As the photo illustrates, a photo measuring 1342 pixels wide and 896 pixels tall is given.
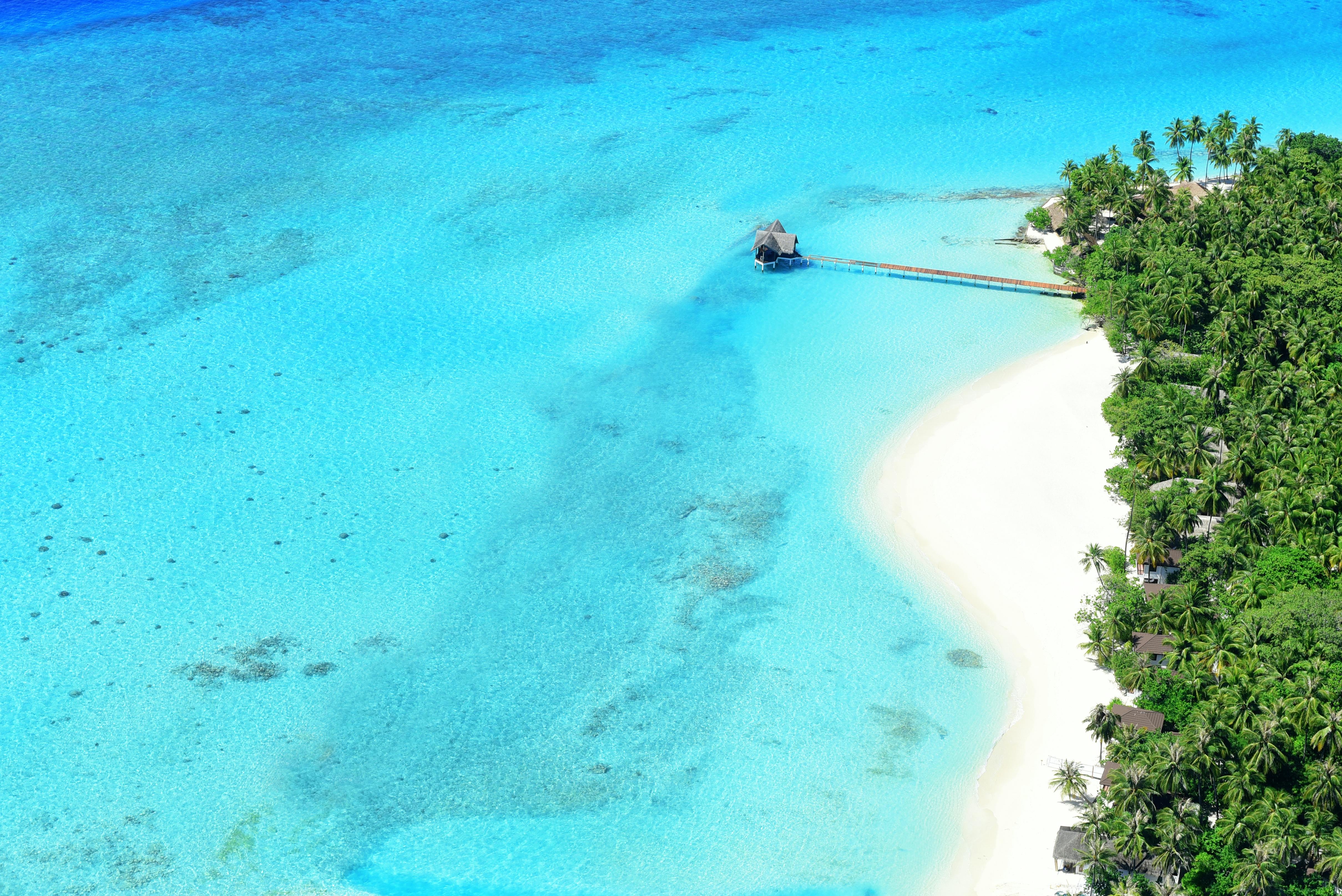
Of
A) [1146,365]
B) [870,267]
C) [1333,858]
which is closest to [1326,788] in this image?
[1333,858]

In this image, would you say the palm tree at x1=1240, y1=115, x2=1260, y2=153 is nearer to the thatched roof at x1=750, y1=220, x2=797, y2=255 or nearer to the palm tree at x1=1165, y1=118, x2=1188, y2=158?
the palm tree at x1=1165, y1=118, x2=1188, y2=158

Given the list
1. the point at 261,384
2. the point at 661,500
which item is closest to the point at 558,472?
the point at 661,500

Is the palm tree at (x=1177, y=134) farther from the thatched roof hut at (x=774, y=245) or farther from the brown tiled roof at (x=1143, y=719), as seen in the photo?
the brown tiled roof at (x=1143, y=719)

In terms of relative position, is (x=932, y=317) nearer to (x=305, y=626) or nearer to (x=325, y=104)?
(x=305, y=626)

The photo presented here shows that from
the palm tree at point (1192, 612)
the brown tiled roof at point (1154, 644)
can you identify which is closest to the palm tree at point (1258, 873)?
the brown tiled roof at point (1154, 644)

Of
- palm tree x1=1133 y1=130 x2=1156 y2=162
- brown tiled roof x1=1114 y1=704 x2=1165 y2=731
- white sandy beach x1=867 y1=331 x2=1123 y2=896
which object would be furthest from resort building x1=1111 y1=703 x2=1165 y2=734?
palm tree x1=1133 y1=130 x2=1156 y2=162

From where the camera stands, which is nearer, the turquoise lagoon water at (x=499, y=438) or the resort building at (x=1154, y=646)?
the turquoise lagoon water at (x=499, y=438)

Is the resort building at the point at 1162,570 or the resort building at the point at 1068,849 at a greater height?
the resort building at the point at 1162,570
